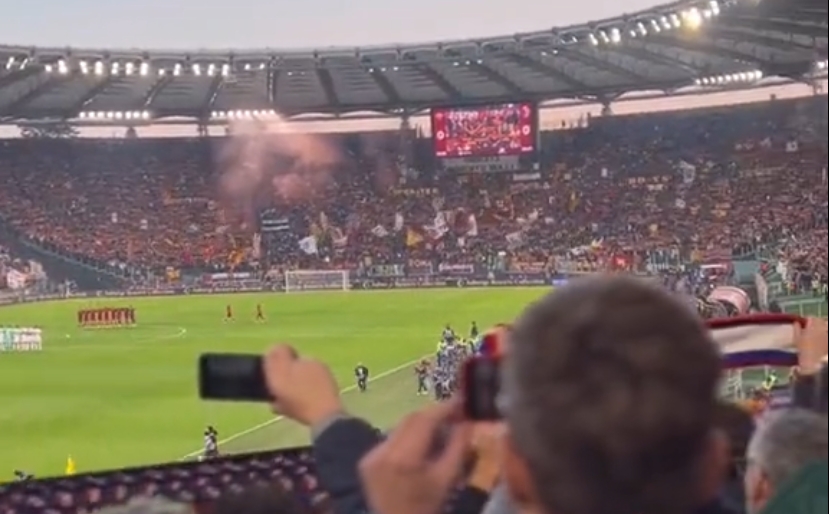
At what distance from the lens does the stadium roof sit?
118 feet

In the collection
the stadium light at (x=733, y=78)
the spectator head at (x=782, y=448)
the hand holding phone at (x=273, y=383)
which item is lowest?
the spectator head at (x=782, y=448)

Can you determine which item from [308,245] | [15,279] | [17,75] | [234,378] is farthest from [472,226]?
[234,378]

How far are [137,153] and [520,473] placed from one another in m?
54.4

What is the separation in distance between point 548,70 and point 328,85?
9481 millimetres

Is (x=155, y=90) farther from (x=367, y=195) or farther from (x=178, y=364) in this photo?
(x=178, y=364)

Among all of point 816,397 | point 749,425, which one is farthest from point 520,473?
point 749,425

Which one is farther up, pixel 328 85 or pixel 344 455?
pixel 328 85

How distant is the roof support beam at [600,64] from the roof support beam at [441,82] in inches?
223

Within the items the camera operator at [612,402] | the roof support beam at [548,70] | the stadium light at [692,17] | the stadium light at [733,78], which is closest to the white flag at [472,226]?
the roof support beam at [548,70]

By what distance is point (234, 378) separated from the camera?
1812 millimetres

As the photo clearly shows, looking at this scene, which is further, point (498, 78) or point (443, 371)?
point (498, 78)

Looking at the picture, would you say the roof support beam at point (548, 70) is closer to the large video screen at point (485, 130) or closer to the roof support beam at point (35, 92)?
the large video screen at point (485, 130)

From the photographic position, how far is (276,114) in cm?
5175

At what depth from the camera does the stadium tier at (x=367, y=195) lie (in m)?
30.8
